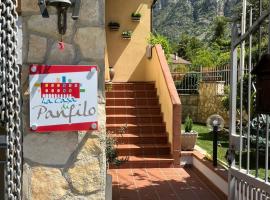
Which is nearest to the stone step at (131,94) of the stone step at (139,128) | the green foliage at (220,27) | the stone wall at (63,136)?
the stone step at (139,128)

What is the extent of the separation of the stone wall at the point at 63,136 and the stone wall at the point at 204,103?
1159 centimetres

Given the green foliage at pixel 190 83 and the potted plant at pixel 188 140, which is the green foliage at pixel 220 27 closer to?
the green foliage at pixel 190 83

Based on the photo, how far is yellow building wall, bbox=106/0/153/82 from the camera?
13.2m

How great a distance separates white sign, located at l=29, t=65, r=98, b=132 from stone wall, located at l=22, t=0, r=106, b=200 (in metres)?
0.08

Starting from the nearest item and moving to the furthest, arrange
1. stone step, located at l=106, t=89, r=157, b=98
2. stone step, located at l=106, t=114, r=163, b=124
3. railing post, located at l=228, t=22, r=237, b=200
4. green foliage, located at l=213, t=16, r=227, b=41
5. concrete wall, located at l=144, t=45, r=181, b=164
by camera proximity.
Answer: railing post, located at l=228, t=22, r=237, b=200, concrete wall, located at l=144, t=45, r=181, b=164, stone step, located at l=106, t=114, r=163, b=124, stone step, located at l=106, t=89, r=157, b=98, green foliage, located at l=213, t=16, r=227, b=41

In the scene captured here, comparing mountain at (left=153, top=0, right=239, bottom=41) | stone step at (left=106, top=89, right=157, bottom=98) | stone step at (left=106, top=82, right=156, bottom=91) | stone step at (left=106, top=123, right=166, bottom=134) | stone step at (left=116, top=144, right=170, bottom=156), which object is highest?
mountain at (left=153, top=0, right=239, bottom=41)

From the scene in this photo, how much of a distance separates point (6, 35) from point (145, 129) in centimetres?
686

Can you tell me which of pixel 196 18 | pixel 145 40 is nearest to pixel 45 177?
pixel 145 40

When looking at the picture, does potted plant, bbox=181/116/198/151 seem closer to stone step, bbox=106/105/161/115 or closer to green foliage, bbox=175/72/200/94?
stone step, bbox=106/105/161/115

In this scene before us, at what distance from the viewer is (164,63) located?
415 inches

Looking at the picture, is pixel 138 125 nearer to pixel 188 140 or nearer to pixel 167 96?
pixel 167 96

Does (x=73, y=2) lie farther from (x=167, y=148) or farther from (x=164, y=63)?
(x=164, y=63)

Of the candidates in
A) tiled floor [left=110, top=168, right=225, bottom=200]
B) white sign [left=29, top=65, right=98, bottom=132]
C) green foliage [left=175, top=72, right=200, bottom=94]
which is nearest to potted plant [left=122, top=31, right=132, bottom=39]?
green foliage [left=175, top=72, right=200, bottom=94]

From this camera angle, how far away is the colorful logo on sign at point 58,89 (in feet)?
11.5
